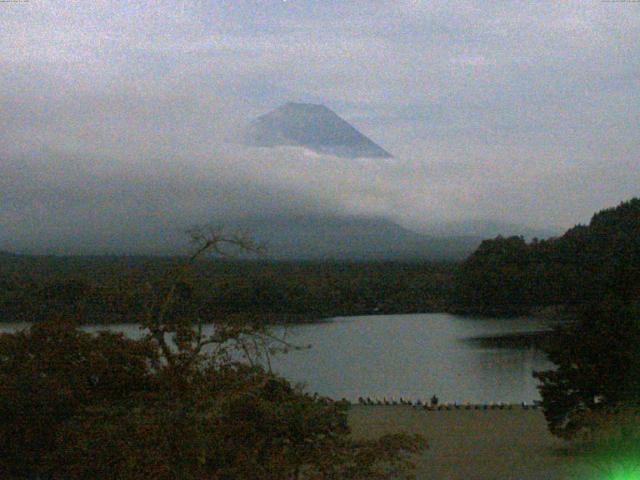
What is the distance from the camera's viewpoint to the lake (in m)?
22.8

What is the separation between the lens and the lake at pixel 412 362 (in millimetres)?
22797

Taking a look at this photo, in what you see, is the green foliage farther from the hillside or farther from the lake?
the hillside

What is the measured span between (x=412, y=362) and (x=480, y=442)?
616 inches

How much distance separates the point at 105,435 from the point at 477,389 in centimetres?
1918

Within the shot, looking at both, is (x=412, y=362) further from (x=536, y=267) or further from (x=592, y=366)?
(x=536, y=267)

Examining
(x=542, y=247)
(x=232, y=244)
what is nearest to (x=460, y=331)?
(x=542, y=247)

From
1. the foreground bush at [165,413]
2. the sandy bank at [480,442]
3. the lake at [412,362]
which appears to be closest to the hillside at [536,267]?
the lake at [412,362]

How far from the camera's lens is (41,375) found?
6.20 meters

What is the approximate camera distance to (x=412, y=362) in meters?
29.4

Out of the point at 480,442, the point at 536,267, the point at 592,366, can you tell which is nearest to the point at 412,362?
the point at 480,442

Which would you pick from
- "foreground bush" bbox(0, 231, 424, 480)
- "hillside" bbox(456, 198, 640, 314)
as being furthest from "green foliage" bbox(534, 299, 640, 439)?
"hillside" bbox(456, 198, 640, 314)

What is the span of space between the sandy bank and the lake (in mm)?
2281

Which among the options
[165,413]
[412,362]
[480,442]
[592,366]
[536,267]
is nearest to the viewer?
[165,413]

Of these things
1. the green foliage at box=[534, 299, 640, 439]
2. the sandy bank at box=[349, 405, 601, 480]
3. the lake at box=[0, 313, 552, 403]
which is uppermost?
the green foliage at box=[534, 299, 640, 439]
